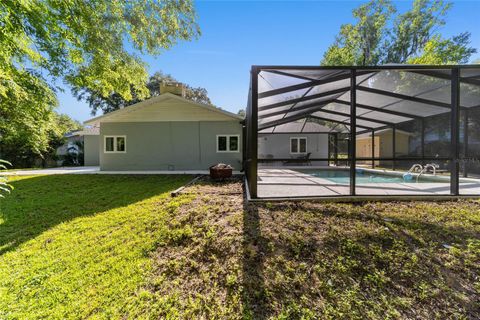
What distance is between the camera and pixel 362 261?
2881 mm

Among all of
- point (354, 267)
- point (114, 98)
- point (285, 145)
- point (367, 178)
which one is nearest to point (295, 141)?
point (285, 145)

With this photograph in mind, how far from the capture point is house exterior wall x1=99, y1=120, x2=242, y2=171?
11.9 meters

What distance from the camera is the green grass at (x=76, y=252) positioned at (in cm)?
254

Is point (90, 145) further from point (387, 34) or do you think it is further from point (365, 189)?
point (387, 34)

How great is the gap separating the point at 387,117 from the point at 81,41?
1307 cm

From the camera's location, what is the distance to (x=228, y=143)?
11.9 metres

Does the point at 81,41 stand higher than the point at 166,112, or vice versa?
the point at 81,41

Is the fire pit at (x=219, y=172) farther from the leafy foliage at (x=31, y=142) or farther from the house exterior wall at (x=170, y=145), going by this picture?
the leafy foliage at (x=31, y=142)

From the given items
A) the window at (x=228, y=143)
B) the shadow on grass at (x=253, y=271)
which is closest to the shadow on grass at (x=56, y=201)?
the shadow on grass at (x=253, y=271)

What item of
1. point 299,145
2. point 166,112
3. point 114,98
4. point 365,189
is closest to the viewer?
point 365,189

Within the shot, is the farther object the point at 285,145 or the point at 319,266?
the point at 285,145

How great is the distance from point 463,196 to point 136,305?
23.1 feet

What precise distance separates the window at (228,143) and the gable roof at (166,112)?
1.00 meters

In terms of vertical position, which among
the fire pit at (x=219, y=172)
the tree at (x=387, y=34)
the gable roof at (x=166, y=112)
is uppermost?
the tree at (x=387, y=34)
